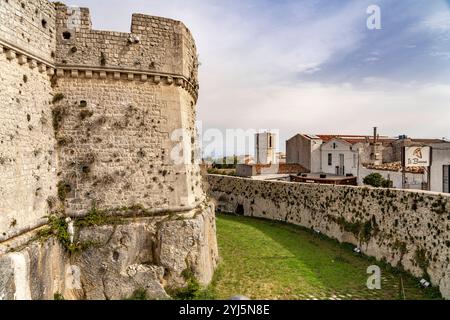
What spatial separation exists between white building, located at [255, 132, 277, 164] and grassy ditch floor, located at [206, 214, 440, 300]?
28.8 metres

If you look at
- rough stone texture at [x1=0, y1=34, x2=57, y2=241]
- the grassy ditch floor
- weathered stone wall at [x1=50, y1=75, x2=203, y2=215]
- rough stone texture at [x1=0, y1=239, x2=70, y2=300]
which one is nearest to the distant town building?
the grassy ditch floor

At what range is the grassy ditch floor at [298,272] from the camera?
37.7 feet

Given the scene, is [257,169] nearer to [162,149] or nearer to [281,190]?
[281,190]

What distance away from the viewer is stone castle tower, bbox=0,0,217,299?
28.5 ft

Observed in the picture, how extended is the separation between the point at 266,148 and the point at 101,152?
1544 inches

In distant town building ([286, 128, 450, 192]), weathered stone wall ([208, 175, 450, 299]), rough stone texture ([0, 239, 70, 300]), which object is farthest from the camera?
distant town building ([286, 128, 450, 192])

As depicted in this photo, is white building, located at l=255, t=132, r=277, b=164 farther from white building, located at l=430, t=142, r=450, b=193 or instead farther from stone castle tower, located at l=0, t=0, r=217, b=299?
stone castle tower, located at l=0, t=0, r=217, b=299

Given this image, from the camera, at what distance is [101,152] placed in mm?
10477

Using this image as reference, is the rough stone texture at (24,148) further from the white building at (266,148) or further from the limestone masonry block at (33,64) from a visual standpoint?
the white building at (266,148)

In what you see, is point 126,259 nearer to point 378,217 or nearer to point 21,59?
point 21,59

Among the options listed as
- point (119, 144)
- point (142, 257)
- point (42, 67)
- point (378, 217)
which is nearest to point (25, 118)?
point (42, 67)

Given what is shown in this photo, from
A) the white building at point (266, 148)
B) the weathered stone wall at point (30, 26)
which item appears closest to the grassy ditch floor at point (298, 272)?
the weathered stone wall at point (30, 26)

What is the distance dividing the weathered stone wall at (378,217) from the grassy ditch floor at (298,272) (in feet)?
2.29
